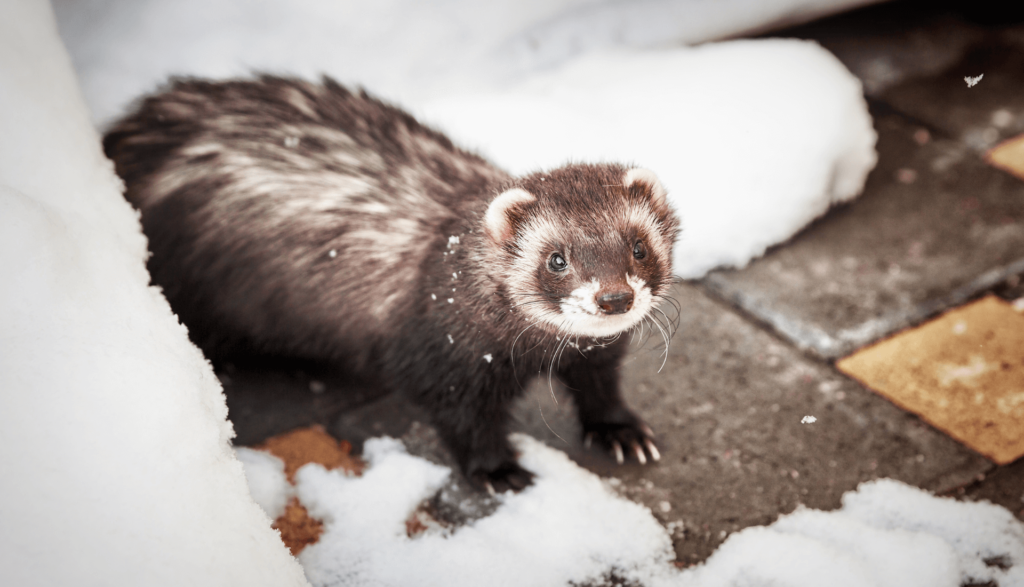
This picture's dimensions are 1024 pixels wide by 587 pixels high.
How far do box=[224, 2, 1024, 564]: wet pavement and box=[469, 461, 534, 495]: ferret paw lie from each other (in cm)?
4

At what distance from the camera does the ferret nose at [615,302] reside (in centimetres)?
130

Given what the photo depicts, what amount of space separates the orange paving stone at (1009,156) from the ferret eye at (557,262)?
6.81 ft

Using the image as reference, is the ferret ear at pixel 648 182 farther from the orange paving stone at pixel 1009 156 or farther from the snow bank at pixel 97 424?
the orange paving stone at pixel 1009 156

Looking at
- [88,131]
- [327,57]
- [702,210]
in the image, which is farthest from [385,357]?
[327,57]

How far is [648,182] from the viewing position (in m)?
1.50

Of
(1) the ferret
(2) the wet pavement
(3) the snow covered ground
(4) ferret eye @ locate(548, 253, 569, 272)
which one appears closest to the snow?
(3) the snow covered ground

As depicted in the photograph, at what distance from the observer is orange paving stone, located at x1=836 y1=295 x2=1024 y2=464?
1804 millimetres

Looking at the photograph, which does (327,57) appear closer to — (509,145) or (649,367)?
(509,145)

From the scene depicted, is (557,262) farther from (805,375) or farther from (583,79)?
(583,79)

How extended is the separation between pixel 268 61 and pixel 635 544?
203 cm

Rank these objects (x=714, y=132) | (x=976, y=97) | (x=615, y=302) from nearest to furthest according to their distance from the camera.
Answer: (x=615, y=302) → (x=714, y=132) → (x=976, y=97)

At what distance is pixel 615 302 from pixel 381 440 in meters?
0.86

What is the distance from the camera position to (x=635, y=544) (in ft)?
5.21

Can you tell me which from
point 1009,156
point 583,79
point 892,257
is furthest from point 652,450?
point 1009,156
